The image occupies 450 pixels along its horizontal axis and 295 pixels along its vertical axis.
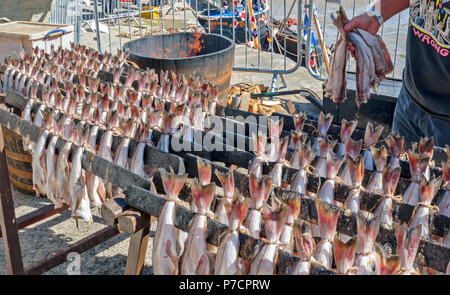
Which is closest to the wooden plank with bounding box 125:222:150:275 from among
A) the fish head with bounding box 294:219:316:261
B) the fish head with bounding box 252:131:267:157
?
the fish head with bounding box 252:131:267:157

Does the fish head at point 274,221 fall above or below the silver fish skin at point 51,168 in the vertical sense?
above

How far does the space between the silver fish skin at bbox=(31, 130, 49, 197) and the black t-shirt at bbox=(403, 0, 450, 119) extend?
2.18 meters

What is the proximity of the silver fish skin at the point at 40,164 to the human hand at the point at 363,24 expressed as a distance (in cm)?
172

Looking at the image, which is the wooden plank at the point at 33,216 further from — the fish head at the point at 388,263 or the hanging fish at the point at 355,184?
the fish head at the point at 388,263

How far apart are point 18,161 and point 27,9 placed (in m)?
7.46

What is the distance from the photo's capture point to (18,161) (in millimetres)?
3672

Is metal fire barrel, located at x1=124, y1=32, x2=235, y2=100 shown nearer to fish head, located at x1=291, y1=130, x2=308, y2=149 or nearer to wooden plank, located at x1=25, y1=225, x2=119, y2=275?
wooden plank, located at x1=25, y1=225, x2=119, y2=275

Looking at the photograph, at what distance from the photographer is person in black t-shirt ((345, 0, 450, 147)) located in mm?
2260

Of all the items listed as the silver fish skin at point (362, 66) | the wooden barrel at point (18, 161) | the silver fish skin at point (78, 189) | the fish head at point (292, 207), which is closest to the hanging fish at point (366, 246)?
the fish head at point (292, 207)

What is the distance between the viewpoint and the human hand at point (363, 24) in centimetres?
221

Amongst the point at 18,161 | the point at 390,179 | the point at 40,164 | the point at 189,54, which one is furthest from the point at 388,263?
the point at 189,54

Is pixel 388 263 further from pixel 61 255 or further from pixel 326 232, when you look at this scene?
pixel 61 255

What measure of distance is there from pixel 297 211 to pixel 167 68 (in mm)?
2865
